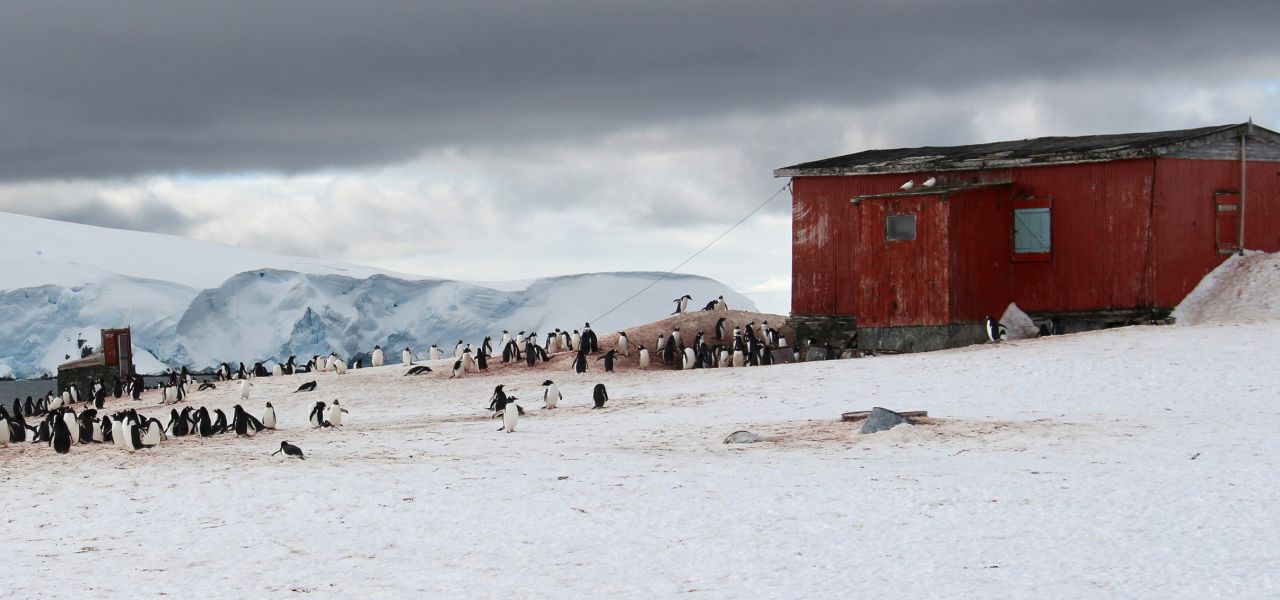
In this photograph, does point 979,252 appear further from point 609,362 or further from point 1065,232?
point 609,362

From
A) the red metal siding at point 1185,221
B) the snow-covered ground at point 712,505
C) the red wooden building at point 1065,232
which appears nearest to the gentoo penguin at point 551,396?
the snow-covered ground at point 712,505

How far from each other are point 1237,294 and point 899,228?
7013 mm

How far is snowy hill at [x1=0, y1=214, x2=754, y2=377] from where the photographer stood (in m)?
58.9

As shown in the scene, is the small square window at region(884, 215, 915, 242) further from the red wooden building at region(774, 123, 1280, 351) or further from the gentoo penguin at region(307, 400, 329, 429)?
the gentoo penguin at region(307, 400, 329, 429)

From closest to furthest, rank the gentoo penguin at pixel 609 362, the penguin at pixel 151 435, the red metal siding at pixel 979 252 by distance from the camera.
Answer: the penguin at pixel 151 435
the red metal siding at pixel 979 252
the gentoo penguin at pixel 609 362

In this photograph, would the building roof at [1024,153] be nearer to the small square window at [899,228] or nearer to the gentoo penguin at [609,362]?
the small square window at [899,228]

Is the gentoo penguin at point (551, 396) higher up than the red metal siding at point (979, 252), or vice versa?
the red metal siding at point (979, 252)

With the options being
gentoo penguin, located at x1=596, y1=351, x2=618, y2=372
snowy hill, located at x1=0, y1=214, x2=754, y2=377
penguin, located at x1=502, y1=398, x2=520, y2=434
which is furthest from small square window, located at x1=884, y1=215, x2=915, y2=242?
snowy hill, located at x1=0, y1=214, x2=754, y2=377

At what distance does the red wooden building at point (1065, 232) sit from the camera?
95.0 feet

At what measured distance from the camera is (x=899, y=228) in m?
30.3

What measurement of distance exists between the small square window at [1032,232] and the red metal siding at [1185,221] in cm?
231

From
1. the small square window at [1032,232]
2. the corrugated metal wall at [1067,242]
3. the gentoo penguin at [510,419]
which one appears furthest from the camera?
the small square window at [1032,232]

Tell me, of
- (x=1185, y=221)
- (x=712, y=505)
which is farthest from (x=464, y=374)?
(x=712, y=505)

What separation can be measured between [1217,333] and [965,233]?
6.48m
